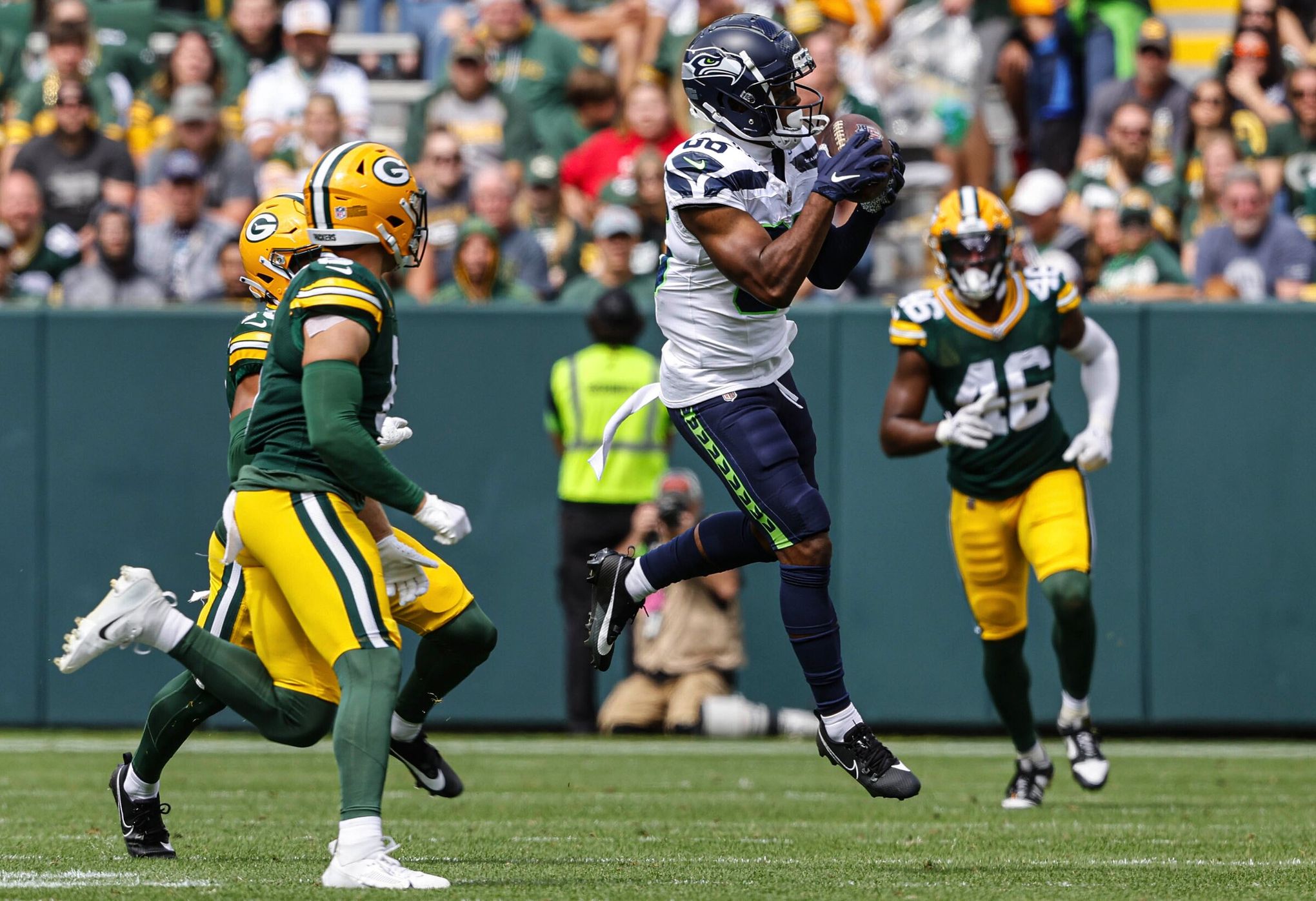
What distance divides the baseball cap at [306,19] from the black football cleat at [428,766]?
8.04 metres

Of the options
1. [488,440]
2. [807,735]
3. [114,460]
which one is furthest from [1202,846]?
[114,460]

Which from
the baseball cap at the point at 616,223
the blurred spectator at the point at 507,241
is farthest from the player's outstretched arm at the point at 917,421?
the blurred spectator at the point at 507,241

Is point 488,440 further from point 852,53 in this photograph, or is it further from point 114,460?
point 852,53

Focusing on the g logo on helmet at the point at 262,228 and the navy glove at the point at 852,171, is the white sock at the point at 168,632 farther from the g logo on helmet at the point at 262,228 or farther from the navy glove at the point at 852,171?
the navy glove at the point at 852,171

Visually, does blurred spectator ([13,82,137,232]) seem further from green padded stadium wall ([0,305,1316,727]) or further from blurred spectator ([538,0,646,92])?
blurred spectator ([538,0,646,92])

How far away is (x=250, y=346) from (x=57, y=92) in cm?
816

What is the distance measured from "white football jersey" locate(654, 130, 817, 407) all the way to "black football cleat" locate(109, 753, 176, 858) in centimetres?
183

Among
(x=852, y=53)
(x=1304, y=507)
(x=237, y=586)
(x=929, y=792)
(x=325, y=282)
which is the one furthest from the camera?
(x=852, y=53)

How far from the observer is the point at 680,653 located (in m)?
10.1

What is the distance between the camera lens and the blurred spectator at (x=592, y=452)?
10.1 metres

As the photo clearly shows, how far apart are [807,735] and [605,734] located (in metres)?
1.05

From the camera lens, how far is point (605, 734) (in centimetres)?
1038

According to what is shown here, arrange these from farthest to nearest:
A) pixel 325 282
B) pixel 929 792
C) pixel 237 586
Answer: pixel 929 792 < pixel 237 586 < pixel 325 282

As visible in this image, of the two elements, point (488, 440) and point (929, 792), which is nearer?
point (929, 792)
